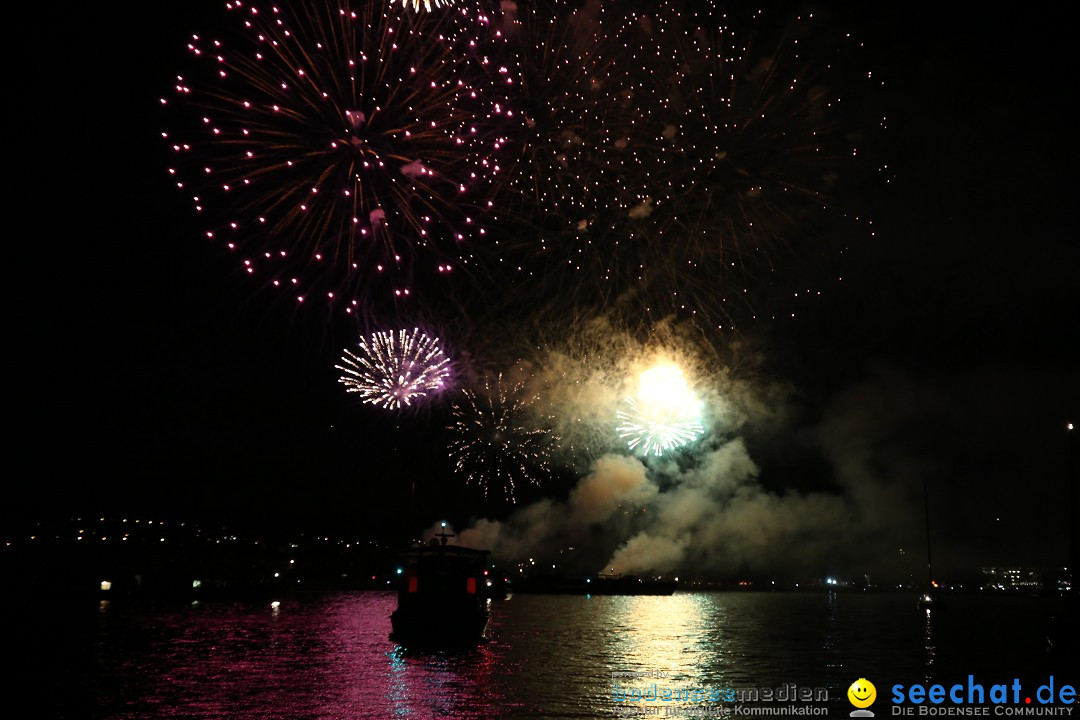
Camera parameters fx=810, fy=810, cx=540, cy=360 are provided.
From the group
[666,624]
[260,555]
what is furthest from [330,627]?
[260,555]

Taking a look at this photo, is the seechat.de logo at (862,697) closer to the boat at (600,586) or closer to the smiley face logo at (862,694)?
the smiley face logo at (862,694)

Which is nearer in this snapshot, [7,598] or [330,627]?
[330,627]

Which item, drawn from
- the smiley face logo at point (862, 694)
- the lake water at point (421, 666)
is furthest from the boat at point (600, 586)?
the smiley face logo at point (862, 694)

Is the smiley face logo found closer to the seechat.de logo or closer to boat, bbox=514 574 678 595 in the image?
the seechat.de logo

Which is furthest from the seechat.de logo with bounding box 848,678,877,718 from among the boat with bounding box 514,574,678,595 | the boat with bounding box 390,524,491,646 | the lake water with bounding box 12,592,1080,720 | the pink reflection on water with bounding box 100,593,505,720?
the boat with bounding box 514,574,678,595

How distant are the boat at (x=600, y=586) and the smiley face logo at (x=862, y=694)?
541 ft

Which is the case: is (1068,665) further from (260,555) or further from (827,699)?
(260,555)

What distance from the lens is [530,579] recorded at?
19600 centimetres

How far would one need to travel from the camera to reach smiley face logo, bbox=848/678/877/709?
24.0 m

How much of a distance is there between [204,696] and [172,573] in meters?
91.8

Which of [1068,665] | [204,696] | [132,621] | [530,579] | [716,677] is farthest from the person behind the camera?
[530,579]

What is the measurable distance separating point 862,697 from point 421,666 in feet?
54.4

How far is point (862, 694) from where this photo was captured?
25.4m

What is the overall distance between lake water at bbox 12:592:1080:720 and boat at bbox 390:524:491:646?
4.20ft
